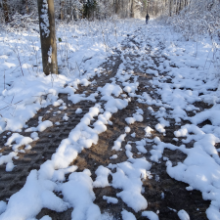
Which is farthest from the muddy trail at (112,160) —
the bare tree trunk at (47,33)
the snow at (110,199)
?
the bare tree trunk at (47,33)

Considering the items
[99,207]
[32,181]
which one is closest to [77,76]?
[32,181]

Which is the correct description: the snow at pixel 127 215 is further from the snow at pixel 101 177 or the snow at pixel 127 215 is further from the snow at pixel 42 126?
the snow at pixel 42 126

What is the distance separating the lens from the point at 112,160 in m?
1.86

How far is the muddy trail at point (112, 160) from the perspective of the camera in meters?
1.36

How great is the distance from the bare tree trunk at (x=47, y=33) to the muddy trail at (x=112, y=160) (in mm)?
1087

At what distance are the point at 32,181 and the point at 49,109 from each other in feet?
4.91

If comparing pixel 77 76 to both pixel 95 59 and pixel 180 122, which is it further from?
pixel 180 122

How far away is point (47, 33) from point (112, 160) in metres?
3.04

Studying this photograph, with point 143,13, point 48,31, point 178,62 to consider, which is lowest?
point 178,62

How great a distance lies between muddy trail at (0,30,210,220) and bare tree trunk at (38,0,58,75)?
109 cm

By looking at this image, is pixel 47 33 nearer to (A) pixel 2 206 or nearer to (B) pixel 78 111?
(B) pixel 78 111

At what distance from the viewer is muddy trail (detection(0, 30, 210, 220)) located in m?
1.36

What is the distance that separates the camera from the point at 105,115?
2.61m

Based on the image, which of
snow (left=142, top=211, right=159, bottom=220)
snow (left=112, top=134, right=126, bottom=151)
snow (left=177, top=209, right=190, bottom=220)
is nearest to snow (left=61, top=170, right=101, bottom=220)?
snow (left=142, top=211, right=159, bottom=220)
